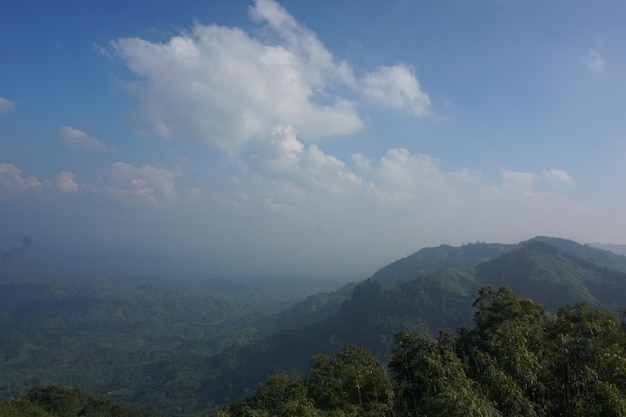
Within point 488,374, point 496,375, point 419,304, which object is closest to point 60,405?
point 488,374

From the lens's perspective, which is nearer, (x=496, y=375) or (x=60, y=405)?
(x=496, y=375)

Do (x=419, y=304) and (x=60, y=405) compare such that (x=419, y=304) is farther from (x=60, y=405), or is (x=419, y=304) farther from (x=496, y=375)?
(x=496, y=375)

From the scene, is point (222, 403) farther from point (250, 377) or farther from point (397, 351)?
point (397, 351)

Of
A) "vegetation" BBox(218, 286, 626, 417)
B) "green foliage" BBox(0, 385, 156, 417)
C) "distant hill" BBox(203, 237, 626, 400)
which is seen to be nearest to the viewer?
"vegetation" BBox(218, 286, 626, 417)

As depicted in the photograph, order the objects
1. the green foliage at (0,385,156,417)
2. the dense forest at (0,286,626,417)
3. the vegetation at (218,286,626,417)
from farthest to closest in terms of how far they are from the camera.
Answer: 1. the green foliage at (0,385,156,417)
2. the dense forest at (0,286,626,417)
3. the vegetation at (218,286,626,417)

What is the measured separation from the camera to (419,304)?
555 ft

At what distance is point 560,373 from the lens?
54.9 feet

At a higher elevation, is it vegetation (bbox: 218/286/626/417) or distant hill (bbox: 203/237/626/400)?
vegetation (bbox: 218/286/626/417)

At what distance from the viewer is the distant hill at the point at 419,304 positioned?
14912 centimetres

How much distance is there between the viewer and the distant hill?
149125 mm

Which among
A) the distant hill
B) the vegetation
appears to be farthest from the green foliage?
the distant hill

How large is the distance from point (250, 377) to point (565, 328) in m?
164

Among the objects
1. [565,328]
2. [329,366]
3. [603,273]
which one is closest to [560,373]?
[565,328]

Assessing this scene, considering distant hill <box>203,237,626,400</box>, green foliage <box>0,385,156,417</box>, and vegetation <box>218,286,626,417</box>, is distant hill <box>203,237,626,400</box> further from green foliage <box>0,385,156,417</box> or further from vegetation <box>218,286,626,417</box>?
vegetation <box>218,286,626,417</box>
